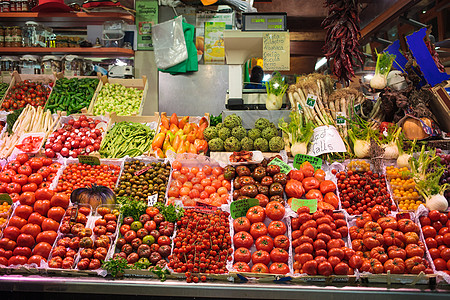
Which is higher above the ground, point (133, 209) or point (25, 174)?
point (25, 174)

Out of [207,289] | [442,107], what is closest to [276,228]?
[207,289]

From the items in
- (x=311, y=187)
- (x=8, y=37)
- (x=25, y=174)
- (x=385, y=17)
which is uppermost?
(x=385, y=17)

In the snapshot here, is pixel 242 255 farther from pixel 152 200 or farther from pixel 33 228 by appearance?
pixel 33 228

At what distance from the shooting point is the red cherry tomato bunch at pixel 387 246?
274 centimetres

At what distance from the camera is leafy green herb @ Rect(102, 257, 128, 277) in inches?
109

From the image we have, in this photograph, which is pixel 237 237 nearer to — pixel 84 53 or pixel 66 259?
pixel 66 259

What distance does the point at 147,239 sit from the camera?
301 cm

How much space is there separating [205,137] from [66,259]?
2.09 m

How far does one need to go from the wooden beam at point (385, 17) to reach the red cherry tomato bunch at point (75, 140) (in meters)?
4.61

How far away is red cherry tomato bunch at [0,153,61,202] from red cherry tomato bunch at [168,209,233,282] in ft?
5.20

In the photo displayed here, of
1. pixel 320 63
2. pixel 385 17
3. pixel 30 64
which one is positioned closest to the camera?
pixel 385 17

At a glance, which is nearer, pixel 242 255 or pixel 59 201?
pixel 242 255

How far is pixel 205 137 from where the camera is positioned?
441 centimetres

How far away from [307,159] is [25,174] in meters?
2.90
